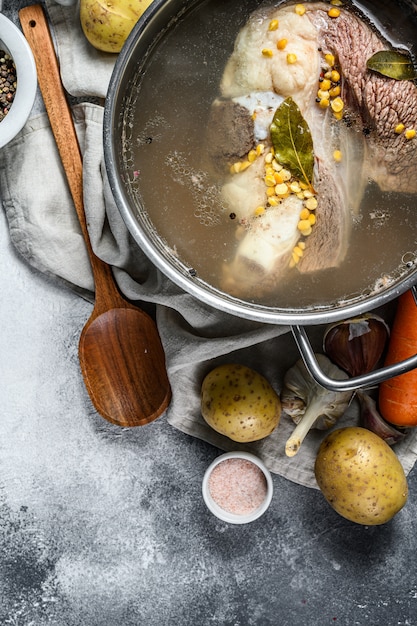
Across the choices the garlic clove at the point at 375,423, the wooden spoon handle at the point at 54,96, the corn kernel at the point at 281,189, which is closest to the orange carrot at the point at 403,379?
the garlic clove at the point at 375,423

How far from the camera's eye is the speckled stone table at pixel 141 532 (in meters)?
1.71

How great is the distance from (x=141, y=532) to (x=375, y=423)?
0.57 m

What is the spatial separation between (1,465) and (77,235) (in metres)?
0.54

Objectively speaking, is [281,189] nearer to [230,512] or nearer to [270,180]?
[270,180]

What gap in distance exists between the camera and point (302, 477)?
1.70 meters

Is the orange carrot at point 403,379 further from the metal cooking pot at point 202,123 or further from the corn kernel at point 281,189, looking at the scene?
the corn kernel at point 281,189

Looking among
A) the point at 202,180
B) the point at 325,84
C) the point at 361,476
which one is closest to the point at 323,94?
the point at 325,84

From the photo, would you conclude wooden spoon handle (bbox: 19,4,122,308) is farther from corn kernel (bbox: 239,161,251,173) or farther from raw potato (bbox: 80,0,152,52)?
corn kernel (bbox: 239,161,251,173)

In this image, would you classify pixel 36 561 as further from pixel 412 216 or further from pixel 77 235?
pixel 412 216

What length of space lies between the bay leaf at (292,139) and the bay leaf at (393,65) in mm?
161

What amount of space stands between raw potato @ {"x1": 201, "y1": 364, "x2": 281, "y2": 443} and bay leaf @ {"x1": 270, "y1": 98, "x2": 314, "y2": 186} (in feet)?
1.45

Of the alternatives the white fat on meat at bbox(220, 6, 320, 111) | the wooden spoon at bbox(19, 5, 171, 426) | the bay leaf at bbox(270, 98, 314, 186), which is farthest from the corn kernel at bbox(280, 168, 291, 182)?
the wooden spoon at bbox(19, 5, 171, 426)

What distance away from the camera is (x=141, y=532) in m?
1.73

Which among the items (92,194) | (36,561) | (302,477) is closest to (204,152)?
(92,194)
